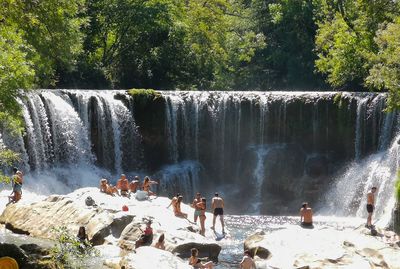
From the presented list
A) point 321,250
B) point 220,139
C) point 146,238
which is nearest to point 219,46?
point 220,139

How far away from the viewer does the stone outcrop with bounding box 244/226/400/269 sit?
1535 centimetres

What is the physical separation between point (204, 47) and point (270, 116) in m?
14.6

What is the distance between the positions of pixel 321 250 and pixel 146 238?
4404mm

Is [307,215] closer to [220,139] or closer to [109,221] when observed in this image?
[109,221]

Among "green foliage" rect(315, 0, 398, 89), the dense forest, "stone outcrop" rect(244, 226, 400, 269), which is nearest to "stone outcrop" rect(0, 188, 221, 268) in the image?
"stone outcrop" rect(244, 226, 400, 269)

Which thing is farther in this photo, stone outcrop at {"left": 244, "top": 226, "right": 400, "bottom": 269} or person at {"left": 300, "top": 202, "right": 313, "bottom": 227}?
person at {"left": 300, "top": 202, "right": 313, "bottom": 227}

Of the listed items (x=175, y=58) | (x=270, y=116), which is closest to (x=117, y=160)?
(x=270, y=116)

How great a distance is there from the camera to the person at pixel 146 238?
17.0 m

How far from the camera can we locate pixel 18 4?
33.9 ft

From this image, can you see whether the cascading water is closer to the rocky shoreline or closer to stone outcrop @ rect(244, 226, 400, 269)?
the rocky shoreline

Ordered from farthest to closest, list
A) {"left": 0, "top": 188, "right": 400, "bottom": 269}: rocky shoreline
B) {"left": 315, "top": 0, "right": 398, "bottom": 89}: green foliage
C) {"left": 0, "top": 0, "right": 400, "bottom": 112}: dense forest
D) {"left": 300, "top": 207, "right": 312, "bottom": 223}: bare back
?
{"left": 0, "top": 0, "right": 400, "bottom": 112}: dense forest, {"left": 315, "top": 0, "right": 398, "bottom": 89}: green foliage, {"left": 300, "top": 207, "right": 312, "bottom": 223}: bare back, {"left": 0, "top": 188, "right": 400, "bottom": 269}: rocky shoreline

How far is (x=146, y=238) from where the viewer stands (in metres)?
17.1

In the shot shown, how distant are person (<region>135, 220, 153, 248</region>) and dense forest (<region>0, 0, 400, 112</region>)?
14.8m

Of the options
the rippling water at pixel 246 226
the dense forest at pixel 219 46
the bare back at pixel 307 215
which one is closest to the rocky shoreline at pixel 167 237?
the rippling water at pixel 246 226
